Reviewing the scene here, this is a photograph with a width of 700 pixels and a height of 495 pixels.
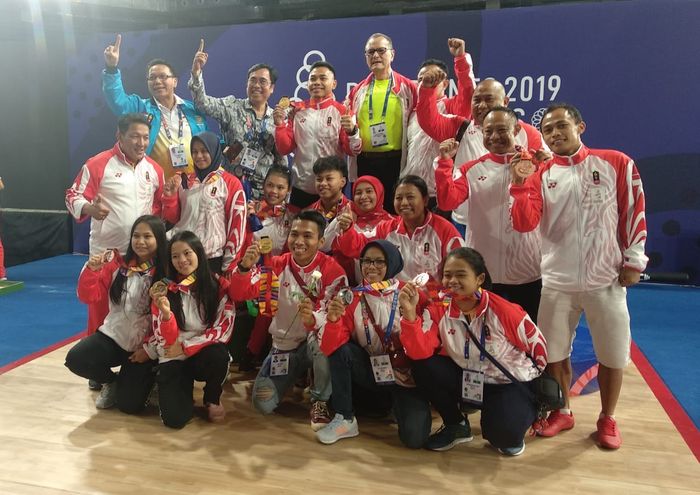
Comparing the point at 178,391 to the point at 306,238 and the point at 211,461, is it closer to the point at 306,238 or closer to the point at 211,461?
the point at 211,461

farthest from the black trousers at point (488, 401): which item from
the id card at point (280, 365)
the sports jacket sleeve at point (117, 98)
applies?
the sports jacket sleeve at point (117, 98)

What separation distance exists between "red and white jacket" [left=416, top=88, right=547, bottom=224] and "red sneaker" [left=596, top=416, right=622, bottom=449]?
1.26 metres

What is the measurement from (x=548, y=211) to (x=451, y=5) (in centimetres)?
563

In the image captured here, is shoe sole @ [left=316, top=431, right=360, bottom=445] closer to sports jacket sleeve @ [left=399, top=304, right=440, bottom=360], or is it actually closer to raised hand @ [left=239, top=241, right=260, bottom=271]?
sports jacket sleeve @ [left=399, top=304, right=440, bottom=360]

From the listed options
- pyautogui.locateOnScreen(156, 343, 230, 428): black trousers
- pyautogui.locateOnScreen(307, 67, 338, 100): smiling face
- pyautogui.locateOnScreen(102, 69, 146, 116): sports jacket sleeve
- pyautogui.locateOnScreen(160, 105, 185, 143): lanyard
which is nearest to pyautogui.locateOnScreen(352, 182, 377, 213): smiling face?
pyautogui.locateOnScreen(307, 67, 338, 100): smiling face

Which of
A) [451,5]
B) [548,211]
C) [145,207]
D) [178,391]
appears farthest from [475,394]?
[451,5]

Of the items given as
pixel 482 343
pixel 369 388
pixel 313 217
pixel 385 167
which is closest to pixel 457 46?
pixel 385 167

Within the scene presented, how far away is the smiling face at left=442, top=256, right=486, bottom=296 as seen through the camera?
2.78 m

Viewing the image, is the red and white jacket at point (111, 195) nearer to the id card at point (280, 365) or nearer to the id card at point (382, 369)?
the id card at point (280, 365)

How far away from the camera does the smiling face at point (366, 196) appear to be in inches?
141

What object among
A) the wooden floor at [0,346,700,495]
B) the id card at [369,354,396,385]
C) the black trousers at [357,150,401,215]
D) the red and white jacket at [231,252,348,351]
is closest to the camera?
the wooden floor at [0,346,700,495]

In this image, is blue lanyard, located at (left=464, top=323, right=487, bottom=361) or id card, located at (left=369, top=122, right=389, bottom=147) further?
id card, located at (left=369, top=122, right=389, bottom=147)

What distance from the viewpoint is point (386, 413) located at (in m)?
3.35

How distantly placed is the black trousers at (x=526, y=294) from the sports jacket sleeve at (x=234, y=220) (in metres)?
1.54
